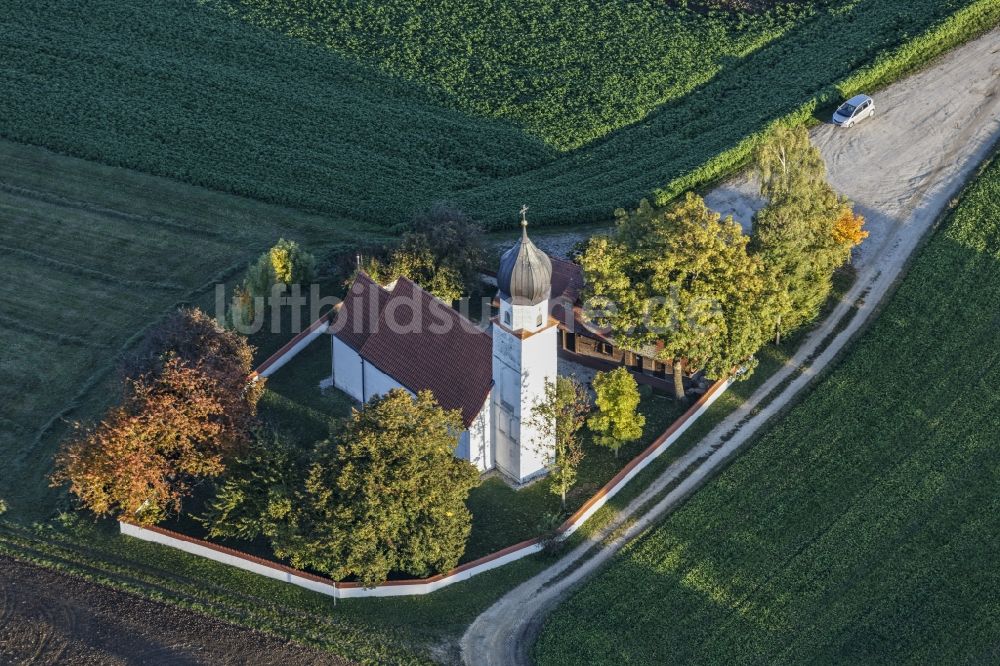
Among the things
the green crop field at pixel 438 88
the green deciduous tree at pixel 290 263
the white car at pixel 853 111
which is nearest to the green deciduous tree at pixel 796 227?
the green crop field at pixel 438 88

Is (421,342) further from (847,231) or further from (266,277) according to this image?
(847,231)

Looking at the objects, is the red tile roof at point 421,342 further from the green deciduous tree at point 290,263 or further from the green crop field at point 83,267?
the green crop field at point 83,267

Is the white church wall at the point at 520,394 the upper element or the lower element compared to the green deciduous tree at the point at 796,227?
lower

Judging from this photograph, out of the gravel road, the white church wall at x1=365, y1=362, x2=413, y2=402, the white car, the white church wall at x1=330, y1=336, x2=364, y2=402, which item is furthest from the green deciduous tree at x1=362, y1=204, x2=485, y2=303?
the white car

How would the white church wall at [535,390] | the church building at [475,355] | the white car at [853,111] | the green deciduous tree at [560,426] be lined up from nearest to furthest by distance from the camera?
the church building at [475,355] < the white church wall at [535,390] < the green deciduous tree at [560,426] < the white car at [853,111]

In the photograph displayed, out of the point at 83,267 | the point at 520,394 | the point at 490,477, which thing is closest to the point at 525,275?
the point at 520,394

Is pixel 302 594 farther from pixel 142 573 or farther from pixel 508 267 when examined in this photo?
pixel 508 267
